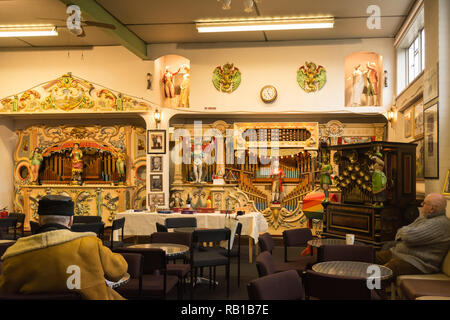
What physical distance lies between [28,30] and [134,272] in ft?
22.4

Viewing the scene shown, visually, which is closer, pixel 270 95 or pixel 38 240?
pixel 38 240

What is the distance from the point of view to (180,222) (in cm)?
667

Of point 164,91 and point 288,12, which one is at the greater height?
point 288,12

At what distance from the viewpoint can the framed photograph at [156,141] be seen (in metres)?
9.72

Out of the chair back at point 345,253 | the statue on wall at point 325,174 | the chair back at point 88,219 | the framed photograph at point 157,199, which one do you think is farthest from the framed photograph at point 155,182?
the chair back at point 345,253

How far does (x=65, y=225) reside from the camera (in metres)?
2.92

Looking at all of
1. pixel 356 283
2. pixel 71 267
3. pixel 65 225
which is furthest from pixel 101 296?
pixel 356 283

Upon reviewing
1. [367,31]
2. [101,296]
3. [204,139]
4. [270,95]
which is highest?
[367,31]

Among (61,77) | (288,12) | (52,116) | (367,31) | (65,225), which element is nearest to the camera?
(65,225)

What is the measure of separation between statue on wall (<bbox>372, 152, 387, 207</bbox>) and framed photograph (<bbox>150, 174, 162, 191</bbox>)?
5285mm

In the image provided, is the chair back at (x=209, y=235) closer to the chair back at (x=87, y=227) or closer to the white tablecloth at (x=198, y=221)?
the chair back at (x=87, y=227)

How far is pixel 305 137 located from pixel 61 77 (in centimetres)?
593

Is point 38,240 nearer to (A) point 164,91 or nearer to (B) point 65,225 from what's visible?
(B) point 65,225

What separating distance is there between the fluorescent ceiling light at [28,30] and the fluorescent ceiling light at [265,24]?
119 inches
